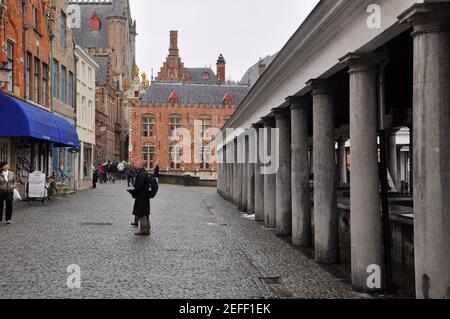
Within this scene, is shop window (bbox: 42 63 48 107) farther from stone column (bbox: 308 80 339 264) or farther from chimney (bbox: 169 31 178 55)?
chimney (bbox: 169 31 178 55)

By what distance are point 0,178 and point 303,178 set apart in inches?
329

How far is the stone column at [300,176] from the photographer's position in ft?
41.2

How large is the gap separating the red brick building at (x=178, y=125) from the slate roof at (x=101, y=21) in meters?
15.0

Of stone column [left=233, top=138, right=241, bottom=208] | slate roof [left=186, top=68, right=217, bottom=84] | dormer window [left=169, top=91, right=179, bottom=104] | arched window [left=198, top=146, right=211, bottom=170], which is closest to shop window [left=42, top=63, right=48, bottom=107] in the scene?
stone column [left=233, top=138, right=241, bottom=208]

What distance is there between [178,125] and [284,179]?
64.4 metres

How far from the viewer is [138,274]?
8.87 metres

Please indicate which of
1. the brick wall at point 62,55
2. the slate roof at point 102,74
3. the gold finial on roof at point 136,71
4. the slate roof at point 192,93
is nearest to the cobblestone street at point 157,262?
the brick wall at point 62,55

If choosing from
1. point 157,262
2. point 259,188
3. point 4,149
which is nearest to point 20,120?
point 4,149

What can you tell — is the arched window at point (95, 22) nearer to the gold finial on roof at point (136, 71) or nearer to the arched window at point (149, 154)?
the gold finial on roof at point (136, 71)

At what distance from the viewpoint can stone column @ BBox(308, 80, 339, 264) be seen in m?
10.4

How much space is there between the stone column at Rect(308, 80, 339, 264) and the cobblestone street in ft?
1.33

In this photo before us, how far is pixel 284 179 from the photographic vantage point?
14.8 meters

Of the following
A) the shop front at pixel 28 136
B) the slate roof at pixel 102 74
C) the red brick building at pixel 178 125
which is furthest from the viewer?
the red brick building at pixel 178 125
